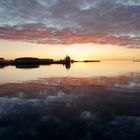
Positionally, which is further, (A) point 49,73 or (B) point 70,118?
(A) point 49,73

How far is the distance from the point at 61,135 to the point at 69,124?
7.27ft

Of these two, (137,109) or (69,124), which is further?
(137,109)

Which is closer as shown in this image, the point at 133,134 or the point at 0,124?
the point at 133,134

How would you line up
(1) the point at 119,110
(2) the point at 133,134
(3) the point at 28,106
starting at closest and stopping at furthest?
(2) the point at 133,134
(1) the point at 119,110
(3) the point at 28,106

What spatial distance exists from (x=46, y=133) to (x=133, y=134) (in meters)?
5.82

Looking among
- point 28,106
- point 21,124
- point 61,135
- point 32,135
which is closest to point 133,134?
point 61,135

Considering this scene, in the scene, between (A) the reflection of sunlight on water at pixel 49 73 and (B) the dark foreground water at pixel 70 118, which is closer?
(B) the dark foreground water at pixel 70 118

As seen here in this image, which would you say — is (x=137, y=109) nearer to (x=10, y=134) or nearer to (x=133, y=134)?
(x=133, y=134)

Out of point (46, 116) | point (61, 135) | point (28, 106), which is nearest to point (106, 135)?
point (61, 135)

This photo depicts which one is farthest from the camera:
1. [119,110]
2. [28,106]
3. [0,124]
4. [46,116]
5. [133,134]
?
[28,106]

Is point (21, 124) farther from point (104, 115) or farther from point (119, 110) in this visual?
point (119, 110)

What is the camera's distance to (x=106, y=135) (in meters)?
19.2

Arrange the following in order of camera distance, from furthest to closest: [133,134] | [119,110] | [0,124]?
1. [119,110]
2. [0,124]
3. [133,134]

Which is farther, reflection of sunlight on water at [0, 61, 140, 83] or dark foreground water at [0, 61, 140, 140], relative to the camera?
reflection of sunlight on water at [0, 61, 140, 83]
